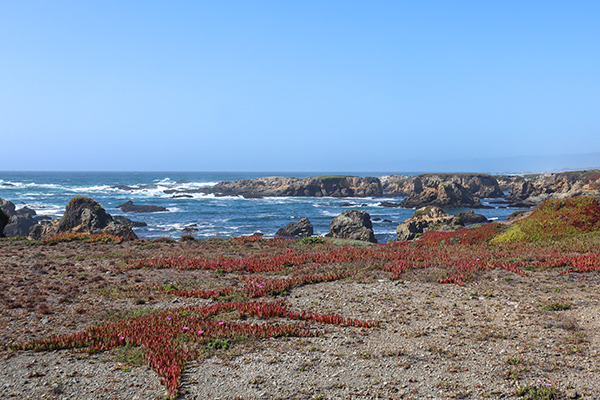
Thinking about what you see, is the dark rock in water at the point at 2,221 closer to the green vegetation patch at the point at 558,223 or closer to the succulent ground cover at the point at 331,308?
the succulent ground cover at the point at 331,308

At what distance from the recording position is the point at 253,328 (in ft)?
31.4

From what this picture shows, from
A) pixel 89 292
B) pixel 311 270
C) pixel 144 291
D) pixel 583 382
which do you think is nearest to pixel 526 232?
pixel 311 270

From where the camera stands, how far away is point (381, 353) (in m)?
8.23

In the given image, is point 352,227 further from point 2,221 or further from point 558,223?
point 2,221

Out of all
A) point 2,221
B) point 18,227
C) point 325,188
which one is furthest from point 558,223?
point 325,188

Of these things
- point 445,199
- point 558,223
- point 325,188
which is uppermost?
point 558,223

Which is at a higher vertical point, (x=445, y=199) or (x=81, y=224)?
(x=81, y=224)

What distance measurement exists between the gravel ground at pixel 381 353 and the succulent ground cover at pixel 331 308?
5cm

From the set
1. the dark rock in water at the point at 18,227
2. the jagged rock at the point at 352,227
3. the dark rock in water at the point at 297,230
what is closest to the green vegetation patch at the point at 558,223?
the jagged rock at the point at 352,227

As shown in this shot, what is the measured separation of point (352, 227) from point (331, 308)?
75.1 feet

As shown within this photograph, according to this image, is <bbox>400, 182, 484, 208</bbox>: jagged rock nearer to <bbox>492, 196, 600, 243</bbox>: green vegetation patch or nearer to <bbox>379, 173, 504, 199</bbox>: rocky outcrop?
<bbox>379, 173, 504, 199</bbox>: rocky outcrop

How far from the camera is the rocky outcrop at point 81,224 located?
32.2 m

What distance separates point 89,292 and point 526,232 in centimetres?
2206

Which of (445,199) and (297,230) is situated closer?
(297,230)
